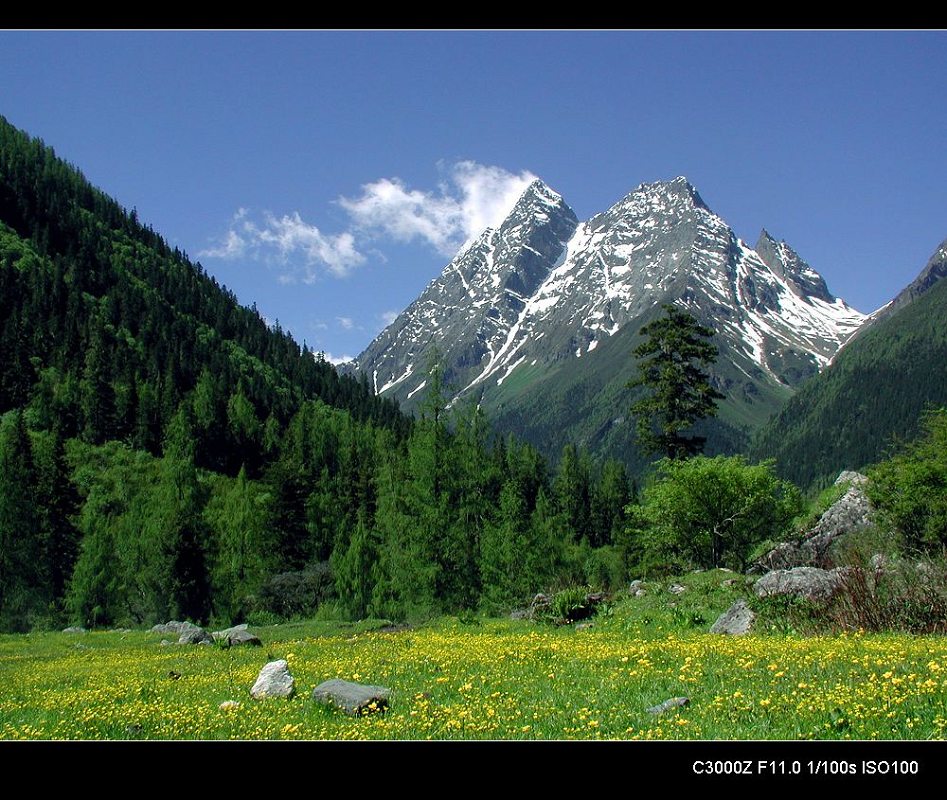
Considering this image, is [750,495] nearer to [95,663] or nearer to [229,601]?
[95,663]

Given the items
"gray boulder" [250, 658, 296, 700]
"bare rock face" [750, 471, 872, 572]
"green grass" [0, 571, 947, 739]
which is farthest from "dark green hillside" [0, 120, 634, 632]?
"gray boulder" [250, 658, 296, 700]

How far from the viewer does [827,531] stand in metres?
33.0

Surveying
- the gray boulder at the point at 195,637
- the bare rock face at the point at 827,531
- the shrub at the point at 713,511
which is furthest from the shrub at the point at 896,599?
the gray boulder at the point at 195,637

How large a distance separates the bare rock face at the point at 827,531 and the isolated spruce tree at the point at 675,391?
901 centimetres

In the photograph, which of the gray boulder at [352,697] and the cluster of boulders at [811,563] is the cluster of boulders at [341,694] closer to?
the gray boulder at [352,697]

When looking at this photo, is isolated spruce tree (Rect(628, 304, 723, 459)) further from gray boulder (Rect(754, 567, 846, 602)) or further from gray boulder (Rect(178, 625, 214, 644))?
gray boulder (Rect(178, 625, 214, 644))

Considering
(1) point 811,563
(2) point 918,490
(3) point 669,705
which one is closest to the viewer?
(3) point 669,705

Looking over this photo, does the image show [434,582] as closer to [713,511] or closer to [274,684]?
[713,511]

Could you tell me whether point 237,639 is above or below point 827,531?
below

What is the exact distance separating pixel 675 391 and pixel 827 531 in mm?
12508

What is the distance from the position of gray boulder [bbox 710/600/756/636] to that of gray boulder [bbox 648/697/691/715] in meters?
9.30

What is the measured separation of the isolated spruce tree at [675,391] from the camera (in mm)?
42281

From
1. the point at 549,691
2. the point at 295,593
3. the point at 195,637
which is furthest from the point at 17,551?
the point at 549,691

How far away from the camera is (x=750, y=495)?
37.0m
